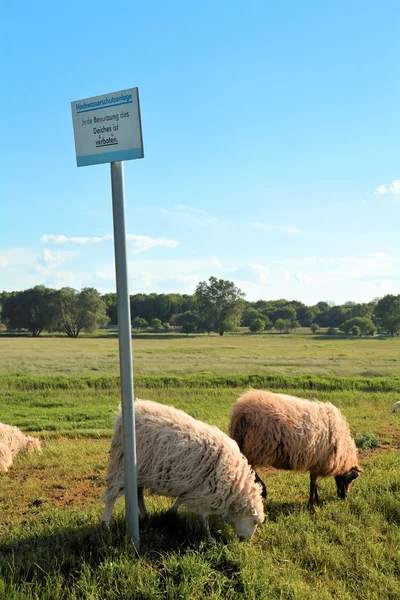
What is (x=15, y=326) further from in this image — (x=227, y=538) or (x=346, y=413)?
(x=227, y=538)

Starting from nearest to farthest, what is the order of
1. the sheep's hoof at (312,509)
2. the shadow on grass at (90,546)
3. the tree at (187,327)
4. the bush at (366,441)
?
1. the shadow on grass at (90,546)
2. the sheep's hoof at (312,509)
3. the bush at (366,441)
4. the tree at (187,327)

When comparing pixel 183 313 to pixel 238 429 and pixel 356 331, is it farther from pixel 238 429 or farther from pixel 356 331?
pixel 238 429

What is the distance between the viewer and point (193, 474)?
18.5 feet

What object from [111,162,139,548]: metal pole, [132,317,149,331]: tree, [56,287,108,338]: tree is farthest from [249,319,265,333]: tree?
[111,162,139,548]: metal pole

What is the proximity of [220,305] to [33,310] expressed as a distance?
40.1 m

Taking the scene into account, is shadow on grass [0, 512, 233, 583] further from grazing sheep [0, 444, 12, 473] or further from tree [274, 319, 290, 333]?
tree [274, 319, 290, 333]

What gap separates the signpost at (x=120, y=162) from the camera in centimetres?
491

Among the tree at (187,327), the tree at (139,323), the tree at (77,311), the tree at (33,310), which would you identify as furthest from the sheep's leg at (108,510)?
the tree at (139,323)

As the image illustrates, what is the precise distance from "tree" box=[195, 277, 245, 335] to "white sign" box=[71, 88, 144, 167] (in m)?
94.7

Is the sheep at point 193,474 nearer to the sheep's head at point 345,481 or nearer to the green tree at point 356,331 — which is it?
the sheep's head at point 345,481

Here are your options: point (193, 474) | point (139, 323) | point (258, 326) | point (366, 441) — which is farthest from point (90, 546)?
point (258, 326)

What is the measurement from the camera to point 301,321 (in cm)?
12769

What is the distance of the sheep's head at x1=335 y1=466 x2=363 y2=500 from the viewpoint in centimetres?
771

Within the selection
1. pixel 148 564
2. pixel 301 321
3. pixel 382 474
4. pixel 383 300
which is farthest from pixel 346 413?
pixel 301 321
